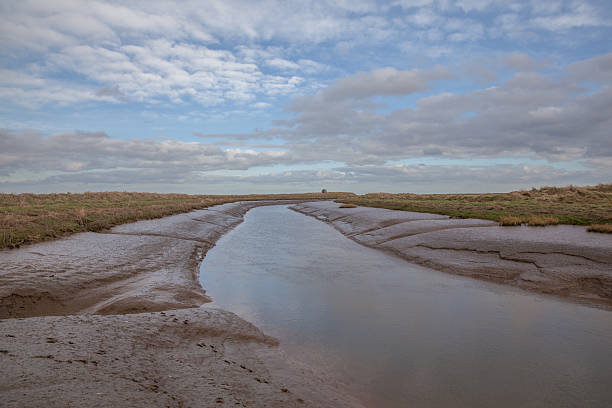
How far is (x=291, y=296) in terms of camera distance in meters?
10.5

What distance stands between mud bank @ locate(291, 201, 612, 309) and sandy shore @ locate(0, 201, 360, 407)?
9217mm

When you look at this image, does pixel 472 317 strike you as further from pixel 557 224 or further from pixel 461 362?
pixel 557 224

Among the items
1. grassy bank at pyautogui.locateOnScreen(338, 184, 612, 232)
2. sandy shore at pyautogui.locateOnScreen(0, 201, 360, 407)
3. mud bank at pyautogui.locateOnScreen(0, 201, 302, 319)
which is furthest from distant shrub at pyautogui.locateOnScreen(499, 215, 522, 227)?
sandy shore at pyautogui.locateOnScreen(0, 201, 360, 407)

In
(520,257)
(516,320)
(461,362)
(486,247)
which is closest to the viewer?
(461,362)

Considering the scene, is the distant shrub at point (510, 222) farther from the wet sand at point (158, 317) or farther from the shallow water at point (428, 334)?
the shallow water at point (428, 334)

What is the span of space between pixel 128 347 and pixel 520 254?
13853mm

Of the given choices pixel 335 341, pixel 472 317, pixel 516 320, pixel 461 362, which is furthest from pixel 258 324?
pixel 516 320

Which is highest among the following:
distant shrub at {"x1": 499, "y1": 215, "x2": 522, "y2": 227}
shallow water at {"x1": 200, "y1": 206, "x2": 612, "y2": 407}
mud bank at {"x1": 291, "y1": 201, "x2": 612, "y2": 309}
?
distant shrub at {"x1": 499, "y1": 215, "x2": 522, "y2": 227}

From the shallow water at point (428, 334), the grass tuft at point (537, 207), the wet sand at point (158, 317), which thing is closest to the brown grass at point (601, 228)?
the wet sand at point (158, 317)

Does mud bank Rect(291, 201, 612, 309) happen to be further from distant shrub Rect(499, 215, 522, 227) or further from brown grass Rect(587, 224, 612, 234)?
distant shrub Rect(499, 215, 522, 227)

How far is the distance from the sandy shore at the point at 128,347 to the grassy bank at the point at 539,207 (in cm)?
1753

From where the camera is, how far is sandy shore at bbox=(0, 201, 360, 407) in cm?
429

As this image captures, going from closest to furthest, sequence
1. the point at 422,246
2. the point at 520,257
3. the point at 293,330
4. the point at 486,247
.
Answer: the point at 293,330 → the point at 520,257 → the point at 486,247 → the point at 422,246

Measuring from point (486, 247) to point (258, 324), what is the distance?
11.5 meters
